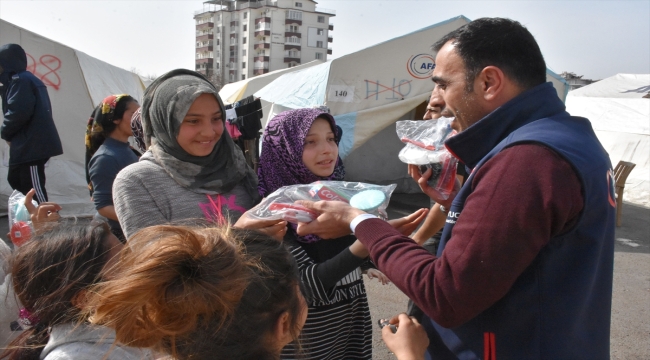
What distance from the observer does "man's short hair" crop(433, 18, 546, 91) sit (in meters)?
1.35

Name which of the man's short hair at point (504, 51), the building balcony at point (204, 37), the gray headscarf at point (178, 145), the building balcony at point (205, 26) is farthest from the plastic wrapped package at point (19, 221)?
the building balcony at point (205, 26)

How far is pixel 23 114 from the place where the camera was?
439cm

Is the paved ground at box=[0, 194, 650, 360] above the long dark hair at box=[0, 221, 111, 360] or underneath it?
underneath

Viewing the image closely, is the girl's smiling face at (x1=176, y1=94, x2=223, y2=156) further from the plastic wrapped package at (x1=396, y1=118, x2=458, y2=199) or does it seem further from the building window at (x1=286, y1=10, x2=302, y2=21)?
the building window at (x1=286, y1=10, x2=302, y2=21)

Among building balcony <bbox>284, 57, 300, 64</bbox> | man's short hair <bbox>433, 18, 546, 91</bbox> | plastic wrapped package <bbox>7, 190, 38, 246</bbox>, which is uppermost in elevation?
building balcony <bbox>284, 57, 300, 64</bbox>

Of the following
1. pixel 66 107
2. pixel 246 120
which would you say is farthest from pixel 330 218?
pixel 66 107

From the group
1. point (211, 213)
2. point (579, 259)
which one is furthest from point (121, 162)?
point (579, 259)

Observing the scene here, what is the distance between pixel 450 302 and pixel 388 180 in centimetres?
918

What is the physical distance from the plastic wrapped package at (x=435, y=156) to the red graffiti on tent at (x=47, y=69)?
7.15 metres

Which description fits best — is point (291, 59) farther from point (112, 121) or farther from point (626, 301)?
point (112, 121)

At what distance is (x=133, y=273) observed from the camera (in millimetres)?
1029

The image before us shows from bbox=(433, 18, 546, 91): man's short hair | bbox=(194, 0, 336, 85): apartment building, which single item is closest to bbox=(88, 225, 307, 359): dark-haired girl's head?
bbox=(433, 18, 546, 91): man's short hair

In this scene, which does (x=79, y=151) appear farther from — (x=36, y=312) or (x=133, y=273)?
(x=133, y=273)

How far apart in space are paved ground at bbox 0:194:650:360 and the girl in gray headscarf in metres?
2.12
